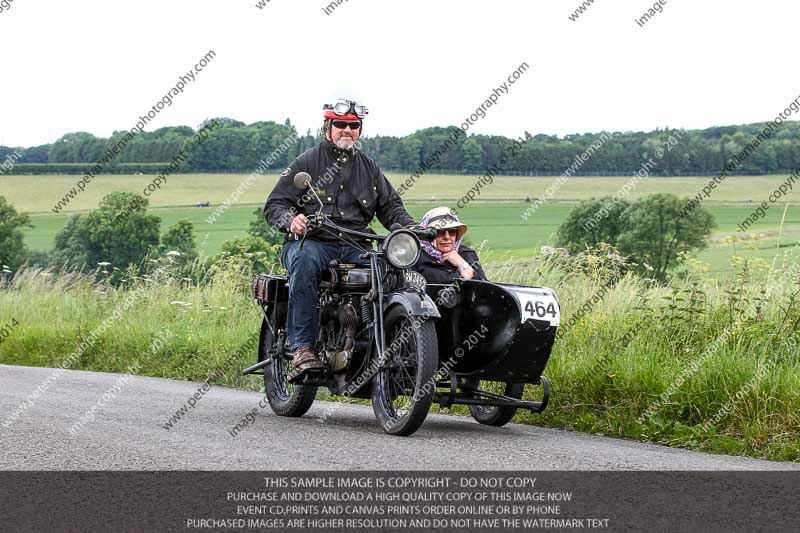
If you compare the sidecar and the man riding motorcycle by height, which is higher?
the man riding motorcycle

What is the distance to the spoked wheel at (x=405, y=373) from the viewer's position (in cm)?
746

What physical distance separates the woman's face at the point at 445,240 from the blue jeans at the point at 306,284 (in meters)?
0.66

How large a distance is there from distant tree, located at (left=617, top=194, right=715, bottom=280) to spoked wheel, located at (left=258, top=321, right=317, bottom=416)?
72.1ft

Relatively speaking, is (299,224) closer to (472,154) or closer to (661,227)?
(661,227)

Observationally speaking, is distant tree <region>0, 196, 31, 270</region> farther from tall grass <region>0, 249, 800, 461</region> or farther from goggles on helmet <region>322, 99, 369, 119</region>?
goggles on helmet <region>322, 99, 369, 119</region>

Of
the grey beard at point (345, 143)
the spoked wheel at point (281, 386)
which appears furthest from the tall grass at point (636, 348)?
the grey beard at point (345, 143)

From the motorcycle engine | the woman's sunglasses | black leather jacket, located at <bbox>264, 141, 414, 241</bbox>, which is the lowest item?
the motorcycle engine

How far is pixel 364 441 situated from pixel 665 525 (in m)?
2.83

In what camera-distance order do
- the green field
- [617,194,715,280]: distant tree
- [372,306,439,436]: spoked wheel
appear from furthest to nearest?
the green field
[617,194,715,280]: distant tree
[372,306,439,436]: spoked wheel

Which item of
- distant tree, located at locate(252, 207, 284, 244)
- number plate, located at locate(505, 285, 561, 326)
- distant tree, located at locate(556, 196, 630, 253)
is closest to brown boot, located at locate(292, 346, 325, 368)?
number plate, located at locate(505, 285, 561, 326)

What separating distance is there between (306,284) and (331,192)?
818mm

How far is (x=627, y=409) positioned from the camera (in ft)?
29.6

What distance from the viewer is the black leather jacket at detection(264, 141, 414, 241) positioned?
8992 millimetres

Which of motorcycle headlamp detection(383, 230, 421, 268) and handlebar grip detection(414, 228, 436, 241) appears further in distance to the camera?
handlebar grip detection(414, 228, 436, 241)
